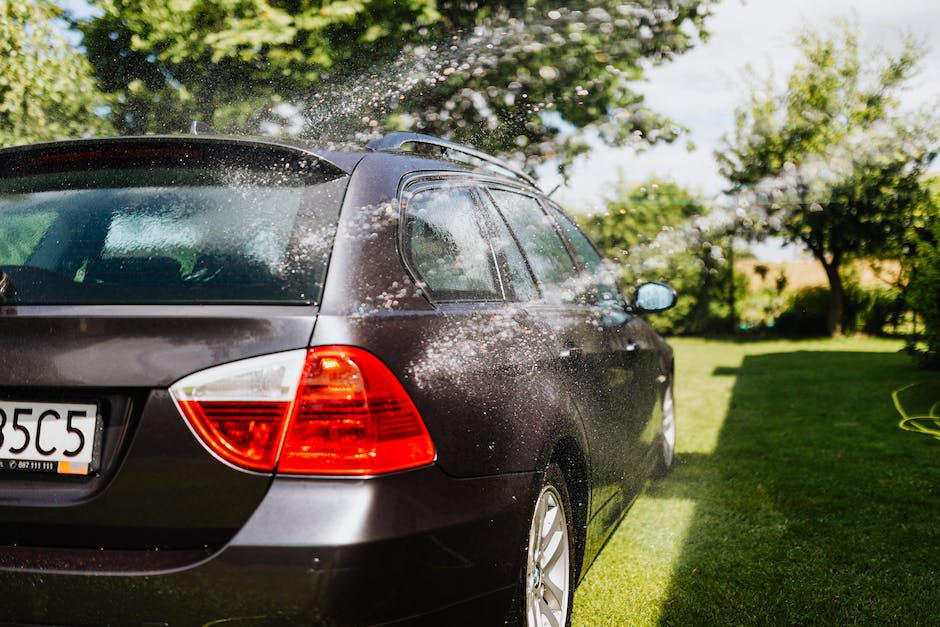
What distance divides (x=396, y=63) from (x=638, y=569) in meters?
6.71

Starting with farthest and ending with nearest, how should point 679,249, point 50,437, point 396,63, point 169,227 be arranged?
point 679,249
point 396,63
point 169,227
point 50,437

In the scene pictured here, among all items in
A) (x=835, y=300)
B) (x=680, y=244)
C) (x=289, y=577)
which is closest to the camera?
(x=289, y=577)

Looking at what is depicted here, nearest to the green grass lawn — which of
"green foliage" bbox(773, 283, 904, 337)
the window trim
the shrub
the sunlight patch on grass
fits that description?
the sunlight patch on grass

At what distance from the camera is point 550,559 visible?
2.81 meters

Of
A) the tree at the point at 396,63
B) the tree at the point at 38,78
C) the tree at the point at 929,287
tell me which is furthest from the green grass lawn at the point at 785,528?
the tree at the point at 38,78

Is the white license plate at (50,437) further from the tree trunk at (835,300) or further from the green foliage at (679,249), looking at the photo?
the tree trunk at (835,300)

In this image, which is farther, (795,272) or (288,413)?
(795,272)

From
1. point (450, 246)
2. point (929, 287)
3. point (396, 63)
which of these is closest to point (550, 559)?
point (450, 246)

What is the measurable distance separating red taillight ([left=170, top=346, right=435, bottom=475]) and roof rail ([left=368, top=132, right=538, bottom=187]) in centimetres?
94

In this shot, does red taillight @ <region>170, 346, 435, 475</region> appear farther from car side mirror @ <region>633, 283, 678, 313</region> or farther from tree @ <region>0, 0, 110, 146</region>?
tree @ <region>0, 0, 110, 146</region>

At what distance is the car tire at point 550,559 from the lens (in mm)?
2506

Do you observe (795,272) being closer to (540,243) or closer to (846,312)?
(846,312)

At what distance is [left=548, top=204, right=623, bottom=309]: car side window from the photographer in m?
4.04

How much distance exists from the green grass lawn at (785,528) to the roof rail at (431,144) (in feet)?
5.89
